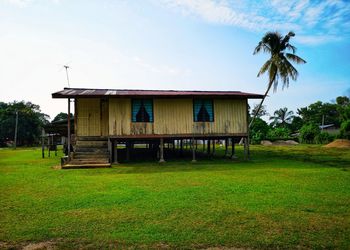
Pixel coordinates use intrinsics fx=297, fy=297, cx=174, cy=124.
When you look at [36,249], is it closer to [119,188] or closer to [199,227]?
[199,227]

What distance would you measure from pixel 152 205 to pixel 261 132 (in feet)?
154

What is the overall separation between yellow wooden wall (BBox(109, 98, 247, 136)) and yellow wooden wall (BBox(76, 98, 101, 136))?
1809mm

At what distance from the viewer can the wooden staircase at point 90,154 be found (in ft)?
46.9

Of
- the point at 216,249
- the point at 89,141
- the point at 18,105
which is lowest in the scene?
the point at 216,249

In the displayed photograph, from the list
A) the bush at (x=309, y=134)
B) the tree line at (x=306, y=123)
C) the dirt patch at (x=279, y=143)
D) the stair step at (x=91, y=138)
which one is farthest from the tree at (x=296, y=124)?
the stair step at (x=91, y=138)

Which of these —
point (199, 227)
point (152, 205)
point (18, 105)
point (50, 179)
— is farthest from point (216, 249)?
point (18, 105)

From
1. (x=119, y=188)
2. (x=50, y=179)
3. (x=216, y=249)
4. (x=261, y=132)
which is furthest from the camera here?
(x=261, y=132)

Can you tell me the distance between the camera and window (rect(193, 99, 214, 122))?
1719 centimetres

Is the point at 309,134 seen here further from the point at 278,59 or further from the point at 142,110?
the point at 142,110

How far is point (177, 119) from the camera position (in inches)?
669

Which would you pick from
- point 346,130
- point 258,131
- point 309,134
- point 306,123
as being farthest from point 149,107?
point 306,123

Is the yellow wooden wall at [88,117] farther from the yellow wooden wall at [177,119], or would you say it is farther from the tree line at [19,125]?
the tree line at [19,125]

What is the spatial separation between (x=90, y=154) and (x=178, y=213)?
34.8 ft

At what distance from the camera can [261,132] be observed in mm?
51000
